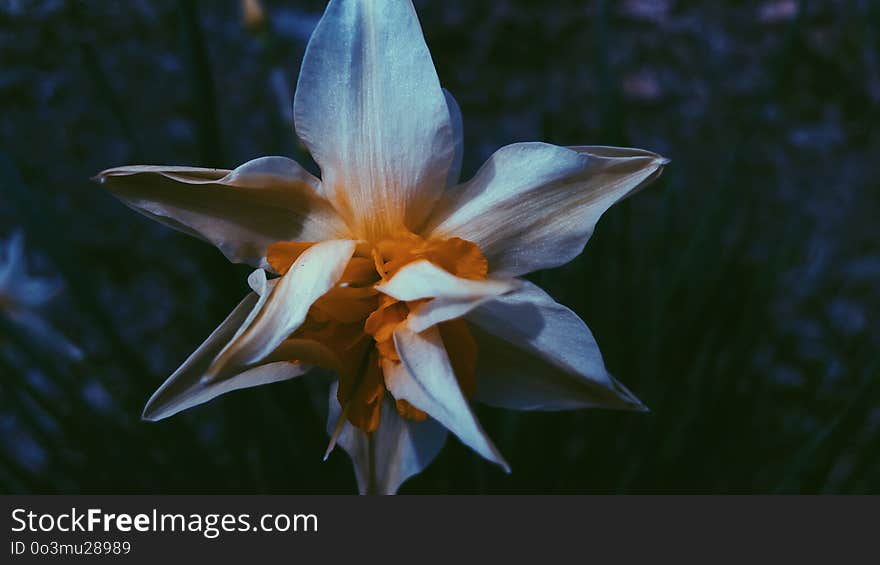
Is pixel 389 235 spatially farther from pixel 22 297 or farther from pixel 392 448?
pixel 22 297

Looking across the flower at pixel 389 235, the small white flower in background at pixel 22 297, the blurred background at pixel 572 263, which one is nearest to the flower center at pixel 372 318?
the flower at pixel 389 235

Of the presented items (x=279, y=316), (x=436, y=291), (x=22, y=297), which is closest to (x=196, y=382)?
(x=279, y=316)

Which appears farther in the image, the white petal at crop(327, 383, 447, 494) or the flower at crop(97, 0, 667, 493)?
the white petal at crop(327, 383, 447, 494)

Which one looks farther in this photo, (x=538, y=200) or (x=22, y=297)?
(x=22, y=297)

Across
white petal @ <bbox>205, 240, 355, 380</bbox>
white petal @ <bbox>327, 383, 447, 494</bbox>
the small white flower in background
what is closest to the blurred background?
the small white flower in background


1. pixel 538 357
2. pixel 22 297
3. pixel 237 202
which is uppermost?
pixel 237 202

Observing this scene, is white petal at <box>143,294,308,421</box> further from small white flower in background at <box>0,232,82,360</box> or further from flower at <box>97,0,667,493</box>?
small white flower in background at <box>0,232,82,360</box>

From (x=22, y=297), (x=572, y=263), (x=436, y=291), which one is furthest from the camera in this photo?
(x=22, y=297)
